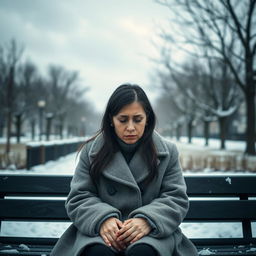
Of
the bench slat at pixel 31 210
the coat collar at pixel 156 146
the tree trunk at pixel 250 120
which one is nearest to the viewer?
the coat collar at pixel 156 146

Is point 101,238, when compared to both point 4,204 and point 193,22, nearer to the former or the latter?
point 4,204

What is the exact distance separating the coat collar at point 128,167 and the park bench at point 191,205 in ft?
2.04

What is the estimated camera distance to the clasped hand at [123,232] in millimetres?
1829

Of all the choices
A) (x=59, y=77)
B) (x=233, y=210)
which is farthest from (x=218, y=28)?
(x=59, y=77)

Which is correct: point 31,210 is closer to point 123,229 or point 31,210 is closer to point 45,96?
point 123,229

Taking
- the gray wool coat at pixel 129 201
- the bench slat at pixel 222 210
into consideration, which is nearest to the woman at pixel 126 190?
the gray wool coat at pixel 129 201

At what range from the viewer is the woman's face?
2074mm

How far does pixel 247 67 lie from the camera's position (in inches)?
512

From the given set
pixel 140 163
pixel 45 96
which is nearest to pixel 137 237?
pixel 140 163

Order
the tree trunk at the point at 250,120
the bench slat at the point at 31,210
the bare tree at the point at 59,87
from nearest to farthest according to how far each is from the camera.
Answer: the bench slat at the point at 31,210 < the tree trunk at the point at 250,120 < the bare tree at the point at 59,87

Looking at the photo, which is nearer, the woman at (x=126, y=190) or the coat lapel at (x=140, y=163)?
the woman at (x=126, y=190)

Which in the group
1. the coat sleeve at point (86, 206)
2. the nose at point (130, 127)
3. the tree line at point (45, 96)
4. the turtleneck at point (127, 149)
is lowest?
the coat sleeve at point (86, 206)

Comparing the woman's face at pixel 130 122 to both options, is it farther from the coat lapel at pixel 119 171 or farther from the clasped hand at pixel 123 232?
the clasped hand at pixel 123 232

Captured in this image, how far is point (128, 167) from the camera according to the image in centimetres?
211
